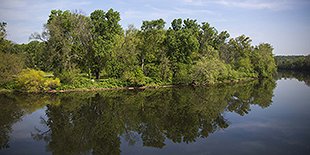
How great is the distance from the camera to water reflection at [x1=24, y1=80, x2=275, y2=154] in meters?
17.1

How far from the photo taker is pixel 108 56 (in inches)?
1823

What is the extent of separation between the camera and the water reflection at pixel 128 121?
17.1m

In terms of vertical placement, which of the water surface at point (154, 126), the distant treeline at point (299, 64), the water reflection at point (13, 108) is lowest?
the water surface at point (154, 126)

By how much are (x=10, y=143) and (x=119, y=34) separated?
111 feet

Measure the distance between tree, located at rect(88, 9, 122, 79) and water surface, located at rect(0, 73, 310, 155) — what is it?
1472 centimetres

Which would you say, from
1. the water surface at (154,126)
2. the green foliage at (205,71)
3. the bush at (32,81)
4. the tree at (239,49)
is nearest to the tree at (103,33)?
the bush at (32,81)

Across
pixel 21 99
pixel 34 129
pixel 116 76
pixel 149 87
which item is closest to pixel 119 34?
pixel 116 76

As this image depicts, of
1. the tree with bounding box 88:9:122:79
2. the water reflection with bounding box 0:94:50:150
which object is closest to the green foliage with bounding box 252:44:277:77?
the tree with bounding box 88:9:122:79

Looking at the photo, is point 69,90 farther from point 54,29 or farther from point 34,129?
point 34,129

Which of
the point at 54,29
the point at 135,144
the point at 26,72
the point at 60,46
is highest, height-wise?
the point at 54,29

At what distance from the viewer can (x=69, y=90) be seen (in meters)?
41.2

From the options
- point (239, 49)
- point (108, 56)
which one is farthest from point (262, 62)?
point (108, 56)

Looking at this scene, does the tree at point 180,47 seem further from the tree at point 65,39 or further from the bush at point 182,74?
the tree at point 65,39

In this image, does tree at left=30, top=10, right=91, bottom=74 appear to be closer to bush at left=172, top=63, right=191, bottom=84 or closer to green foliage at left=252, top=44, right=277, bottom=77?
bush at left=172, top=63, right=191, bottom=84
